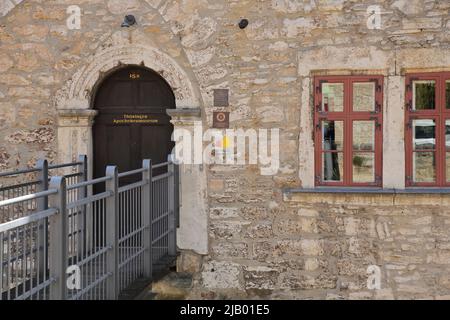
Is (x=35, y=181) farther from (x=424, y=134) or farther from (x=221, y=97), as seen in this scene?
(x=424, y=134)

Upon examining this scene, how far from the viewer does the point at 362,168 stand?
6.02 m

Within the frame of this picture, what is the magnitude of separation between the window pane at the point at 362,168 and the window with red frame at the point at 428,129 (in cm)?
38

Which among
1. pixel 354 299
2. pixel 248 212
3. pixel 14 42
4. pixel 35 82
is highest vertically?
pixel 14 42

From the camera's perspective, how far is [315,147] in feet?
19.7

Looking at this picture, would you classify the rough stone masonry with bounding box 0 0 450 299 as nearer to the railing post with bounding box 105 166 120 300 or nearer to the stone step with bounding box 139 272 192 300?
the stone step with bounding box 139 272 192 300

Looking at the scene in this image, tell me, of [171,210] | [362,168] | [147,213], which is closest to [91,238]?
[147,213]

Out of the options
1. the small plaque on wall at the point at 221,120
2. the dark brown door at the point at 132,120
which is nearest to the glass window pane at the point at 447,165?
the small plaque on wall at the point at 221,120

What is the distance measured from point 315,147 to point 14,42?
373 cm

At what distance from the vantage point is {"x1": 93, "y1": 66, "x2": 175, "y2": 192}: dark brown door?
6.53 metres

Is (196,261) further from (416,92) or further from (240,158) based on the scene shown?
(416,92)

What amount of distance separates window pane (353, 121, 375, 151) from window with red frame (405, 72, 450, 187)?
367mm

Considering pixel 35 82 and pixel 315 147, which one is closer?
pixel 315 147

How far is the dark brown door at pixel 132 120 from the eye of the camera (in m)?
6.53

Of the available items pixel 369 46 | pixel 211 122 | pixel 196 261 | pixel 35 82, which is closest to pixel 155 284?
pixel 196 261
